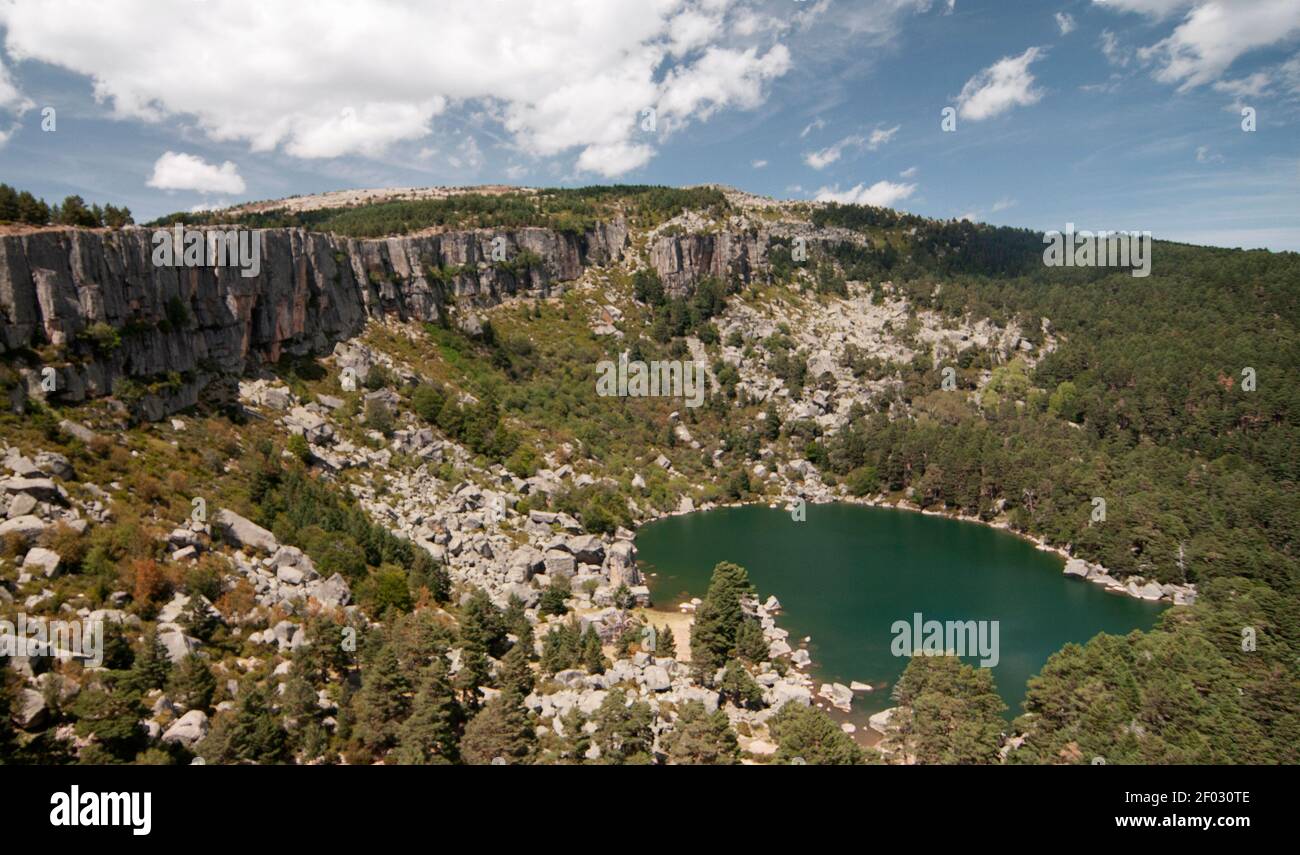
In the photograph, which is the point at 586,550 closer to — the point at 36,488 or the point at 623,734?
the point at 623,734

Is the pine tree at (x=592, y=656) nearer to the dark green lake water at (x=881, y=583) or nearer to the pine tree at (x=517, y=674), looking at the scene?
the pine tree at (x=517, y=674)

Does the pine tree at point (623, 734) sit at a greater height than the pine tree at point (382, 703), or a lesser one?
lesser

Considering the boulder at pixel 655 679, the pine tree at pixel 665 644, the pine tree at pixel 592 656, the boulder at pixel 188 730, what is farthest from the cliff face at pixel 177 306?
the pine tree at pixel 665 644

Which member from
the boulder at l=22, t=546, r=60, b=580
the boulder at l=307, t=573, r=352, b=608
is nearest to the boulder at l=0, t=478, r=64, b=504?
the boulder at l=22, t=546, r=60, b=580

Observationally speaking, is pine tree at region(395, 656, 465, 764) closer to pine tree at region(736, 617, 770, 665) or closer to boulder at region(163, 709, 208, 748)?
boulder at region(163, 709, 208, 748)

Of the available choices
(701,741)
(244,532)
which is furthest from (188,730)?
(701,741)

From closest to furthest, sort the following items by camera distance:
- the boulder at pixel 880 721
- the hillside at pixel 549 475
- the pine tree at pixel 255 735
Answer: the pine tree at pixel 255 735, the hillside at pixel 549 475, the boulder at pixel 880 721
